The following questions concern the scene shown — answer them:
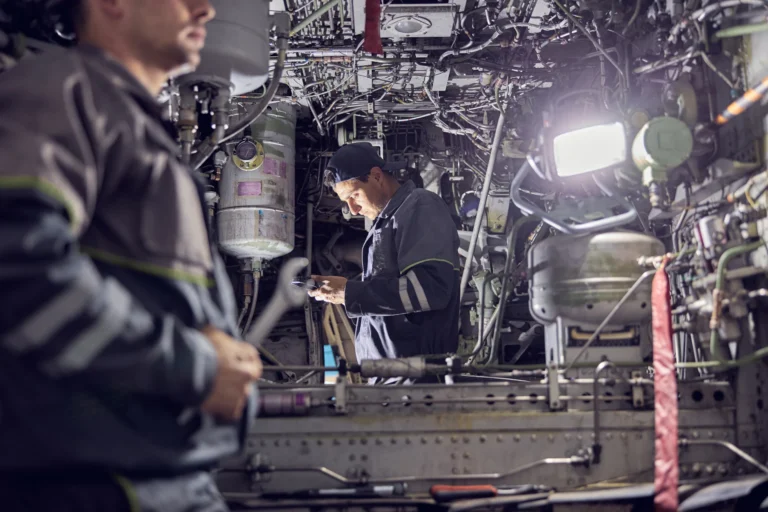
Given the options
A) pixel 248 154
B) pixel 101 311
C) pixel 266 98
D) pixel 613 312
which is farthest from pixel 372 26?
pixel 101 311

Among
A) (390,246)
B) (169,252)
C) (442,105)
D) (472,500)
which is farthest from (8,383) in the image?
(442,105)

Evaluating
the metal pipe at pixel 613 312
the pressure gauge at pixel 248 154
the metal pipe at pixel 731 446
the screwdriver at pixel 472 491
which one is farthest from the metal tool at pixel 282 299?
the pressure gauge at pixel 248 154

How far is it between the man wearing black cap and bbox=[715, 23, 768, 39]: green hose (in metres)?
1.64

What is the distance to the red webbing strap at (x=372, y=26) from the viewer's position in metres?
4.37

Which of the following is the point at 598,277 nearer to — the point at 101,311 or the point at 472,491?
the point at 472,491

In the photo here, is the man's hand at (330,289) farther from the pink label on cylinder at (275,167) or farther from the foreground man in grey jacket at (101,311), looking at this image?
the foreground man in grey jacket at (101,311)

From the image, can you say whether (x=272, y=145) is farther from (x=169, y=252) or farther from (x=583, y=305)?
(x=169, y=252)

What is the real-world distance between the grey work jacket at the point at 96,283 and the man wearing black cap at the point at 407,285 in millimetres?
2216

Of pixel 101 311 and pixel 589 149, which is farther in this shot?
pixel 589 149

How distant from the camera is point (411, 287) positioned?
12.5ft

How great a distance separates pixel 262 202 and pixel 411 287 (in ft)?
8.20

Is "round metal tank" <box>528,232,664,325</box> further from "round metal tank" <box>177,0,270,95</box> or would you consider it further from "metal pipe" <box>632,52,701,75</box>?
"round metal tank" <box>177,0,270,95</box>

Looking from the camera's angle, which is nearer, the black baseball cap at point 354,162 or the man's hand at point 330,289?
the man's hand at point 330,289

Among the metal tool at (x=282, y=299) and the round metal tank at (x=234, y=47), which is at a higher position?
the round metal tank at (x=234, y=47)
